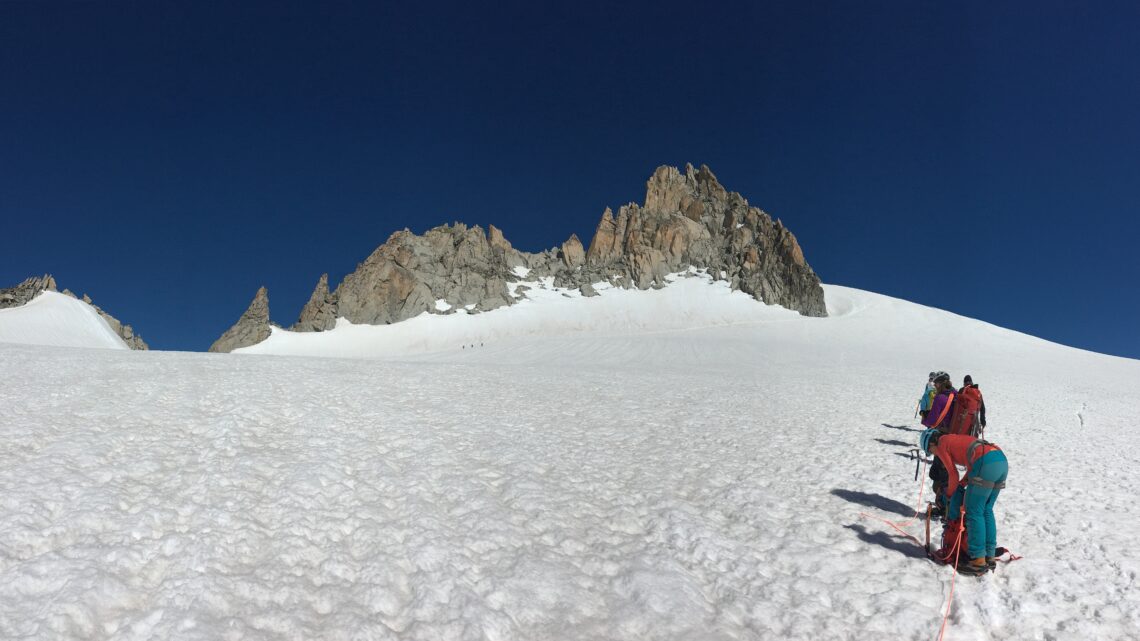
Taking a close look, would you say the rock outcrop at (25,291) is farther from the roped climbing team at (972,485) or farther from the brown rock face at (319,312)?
the roped climbing team at (972,485)

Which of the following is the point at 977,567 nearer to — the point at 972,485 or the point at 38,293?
the point at 972,485

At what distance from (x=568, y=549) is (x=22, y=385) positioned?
43.0 feet

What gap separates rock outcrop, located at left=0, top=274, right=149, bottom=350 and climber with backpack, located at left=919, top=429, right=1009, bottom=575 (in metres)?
87.0

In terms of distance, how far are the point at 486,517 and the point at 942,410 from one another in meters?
10.0

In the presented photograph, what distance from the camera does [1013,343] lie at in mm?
66625

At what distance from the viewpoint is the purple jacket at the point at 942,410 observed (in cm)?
1047

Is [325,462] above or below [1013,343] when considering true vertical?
below

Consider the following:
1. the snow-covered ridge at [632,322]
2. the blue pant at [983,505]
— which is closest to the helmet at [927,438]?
the blue pant at [983,505]

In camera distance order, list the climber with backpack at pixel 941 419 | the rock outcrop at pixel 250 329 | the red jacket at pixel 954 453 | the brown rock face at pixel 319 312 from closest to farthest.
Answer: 1. the red jacket at pixel 954 453
2. the climber with backpack at pixel 941 419
3. the rock outcrop at pixel 250 329
4. the brown rock face at pixel 319 312

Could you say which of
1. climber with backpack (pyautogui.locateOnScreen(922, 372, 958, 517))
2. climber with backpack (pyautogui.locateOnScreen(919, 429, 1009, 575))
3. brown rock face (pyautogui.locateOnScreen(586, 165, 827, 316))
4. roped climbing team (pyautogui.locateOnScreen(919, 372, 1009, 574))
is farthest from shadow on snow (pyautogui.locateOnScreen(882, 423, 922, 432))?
brown rock face (pyautogui.locateOnScreen(586, 165, 827, 316))

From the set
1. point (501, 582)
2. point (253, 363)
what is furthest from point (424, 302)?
point (501, 582)

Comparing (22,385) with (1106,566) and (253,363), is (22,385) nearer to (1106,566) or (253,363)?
(253,363)

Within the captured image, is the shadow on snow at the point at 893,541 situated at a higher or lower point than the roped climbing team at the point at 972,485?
lower

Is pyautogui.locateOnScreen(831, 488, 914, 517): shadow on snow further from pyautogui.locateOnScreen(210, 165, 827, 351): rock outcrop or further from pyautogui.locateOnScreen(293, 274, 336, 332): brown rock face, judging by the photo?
pyautogui.locateOnScreen(293, 274, 336, 332): brown rock face
